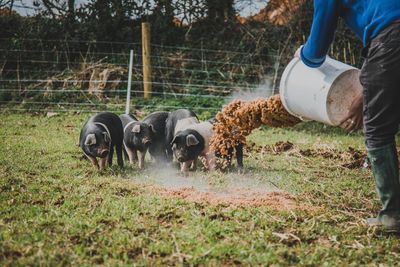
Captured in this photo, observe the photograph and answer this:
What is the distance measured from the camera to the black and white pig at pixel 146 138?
264 inches

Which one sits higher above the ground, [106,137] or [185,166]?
[106,137]

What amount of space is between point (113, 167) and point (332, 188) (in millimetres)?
2846

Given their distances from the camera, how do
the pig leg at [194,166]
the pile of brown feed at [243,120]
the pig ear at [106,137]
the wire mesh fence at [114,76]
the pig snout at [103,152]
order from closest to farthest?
the pile of brown feed at [243,120] < the pig snout at [103,152] < the pig ear at [106,137] < the pig leg at [194,166] < the wire mesh fence at [114,76]

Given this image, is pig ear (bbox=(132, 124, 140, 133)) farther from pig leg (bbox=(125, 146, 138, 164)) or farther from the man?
the man

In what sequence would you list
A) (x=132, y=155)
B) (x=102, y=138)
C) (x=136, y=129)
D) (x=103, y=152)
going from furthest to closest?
(x=132, y=155)
(x=136, y=129)
(x=102, y=138)
(x=103, y=152)

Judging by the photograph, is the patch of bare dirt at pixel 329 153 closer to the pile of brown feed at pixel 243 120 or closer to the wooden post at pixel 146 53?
the pile of brown feed at pixel 243 120

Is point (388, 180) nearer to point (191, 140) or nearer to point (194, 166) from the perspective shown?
point (191, 140)

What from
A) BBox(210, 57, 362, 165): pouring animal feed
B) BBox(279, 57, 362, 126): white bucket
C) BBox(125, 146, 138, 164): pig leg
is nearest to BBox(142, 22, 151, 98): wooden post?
BBox(125, 146, 138, 164): pig leg

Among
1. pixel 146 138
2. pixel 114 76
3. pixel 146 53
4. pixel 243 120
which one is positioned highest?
pixel 146 53

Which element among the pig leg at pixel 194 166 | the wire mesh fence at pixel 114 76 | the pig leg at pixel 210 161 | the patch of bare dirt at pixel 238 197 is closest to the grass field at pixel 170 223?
the patch of bare dirt at pixel 238 197

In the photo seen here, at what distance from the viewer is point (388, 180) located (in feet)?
11.6

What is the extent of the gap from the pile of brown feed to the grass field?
439mm

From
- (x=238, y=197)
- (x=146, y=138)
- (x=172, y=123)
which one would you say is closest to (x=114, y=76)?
(x=172, y=123)

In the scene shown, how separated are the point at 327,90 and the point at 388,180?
796 mm
